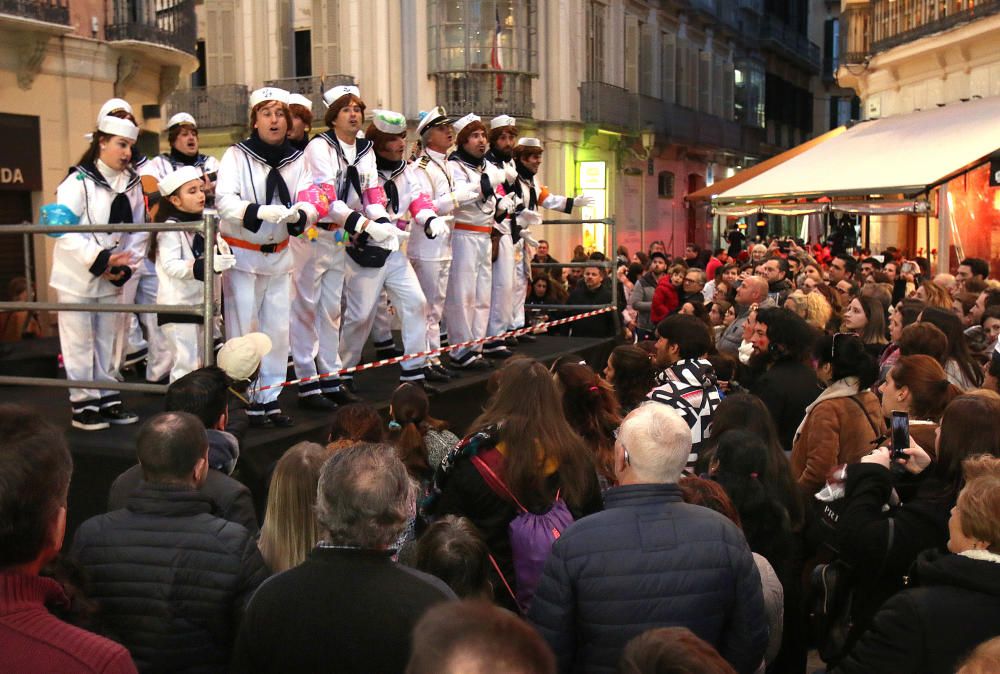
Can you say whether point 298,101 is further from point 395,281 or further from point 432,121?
point 432,121

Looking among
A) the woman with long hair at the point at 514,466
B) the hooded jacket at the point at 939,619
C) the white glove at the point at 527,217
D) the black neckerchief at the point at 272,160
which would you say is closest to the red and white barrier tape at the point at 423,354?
the white glove at the point at 527,217

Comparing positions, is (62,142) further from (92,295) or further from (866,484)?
(866,484)

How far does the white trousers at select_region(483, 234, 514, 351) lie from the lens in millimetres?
9492

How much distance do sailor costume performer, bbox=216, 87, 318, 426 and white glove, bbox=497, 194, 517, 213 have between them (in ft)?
8.06

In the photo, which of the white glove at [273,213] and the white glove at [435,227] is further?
the white glove at [435,227]

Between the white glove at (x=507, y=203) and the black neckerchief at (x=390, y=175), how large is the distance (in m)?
1.34

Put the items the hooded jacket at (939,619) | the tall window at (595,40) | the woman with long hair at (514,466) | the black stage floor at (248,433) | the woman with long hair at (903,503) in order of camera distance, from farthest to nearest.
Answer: the tall window at (595,40)
the black stage floor at (248,433)
the woman with long hair at (514,466)
the woman with long hair at (903,503)
the hooded jacket at (939,619)

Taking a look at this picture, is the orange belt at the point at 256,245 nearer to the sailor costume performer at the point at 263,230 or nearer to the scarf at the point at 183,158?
the sailor costume performer at the point at 263,230

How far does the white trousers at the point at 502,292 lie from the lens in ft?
31.1

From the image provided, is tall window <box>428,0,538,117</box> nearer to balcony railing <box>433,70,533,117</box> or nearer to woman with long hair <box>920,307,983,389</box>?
balcony railing <box>433,70,533,117</box>

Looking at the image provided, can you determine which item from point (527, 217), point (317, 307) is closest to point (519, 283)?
point (527, 217)

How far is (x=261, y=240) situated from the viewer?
6441 mm

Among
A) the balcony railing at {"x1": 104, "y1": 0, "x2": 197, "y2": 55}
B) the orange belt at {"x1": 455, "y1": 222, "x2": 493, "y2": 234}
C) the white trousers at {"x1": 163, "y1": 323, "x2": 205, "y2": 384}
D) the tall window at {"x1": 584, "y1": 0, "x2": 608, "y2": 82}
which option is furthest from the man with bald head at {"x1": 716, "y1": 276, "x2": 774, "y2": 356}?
the tall window at {"x1": 584, "y1": 0, "x2": 608, "y2": 82}

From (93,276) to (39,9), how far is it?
8.97 m
